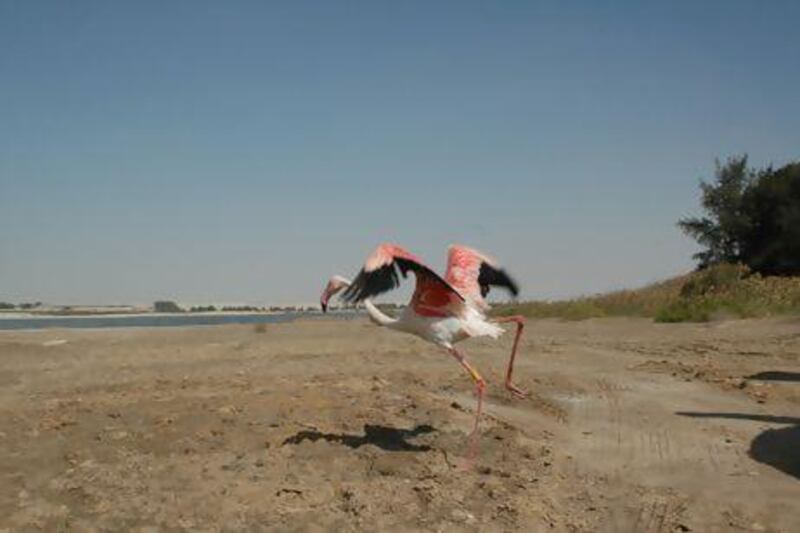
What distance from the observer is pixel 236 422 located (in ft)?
32.6

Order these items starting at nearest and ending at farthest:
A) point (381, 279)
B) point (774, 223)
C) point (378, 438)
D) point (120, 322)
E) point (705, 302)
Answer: point (381, 279)
point (378, 438)
point (705, 302)
point (120, 322)
point (774, 223)

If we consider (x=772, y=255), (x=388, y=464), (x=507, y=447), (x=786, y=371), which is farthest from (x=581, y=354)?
(x=772, y=255)

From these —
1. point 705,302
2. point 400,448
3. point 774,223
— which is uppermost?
point 774,223

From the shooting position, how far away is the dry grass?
25.2m

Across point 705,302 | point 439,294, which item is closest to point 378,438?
point 439,294

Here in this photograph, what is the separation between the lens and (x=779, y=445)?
900 cm

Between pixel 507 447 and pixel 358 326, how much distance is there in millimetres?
19071

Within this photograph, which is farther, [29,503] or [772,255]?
[772,255]

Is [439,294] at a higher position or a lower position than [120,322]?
higher

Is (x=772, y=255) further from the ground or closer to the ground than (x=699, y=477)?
further from the ground

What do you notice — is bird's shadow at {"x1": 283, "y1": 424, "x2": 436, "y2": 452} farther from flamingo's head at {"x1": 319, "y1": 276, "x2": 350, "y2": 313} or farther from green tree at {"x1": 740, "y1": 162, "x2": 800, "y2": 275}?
green tree at {"x1": 740, "y1": 162, "x2": 800, "y2": 275}

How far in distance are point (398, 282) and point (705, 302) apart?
1969cm

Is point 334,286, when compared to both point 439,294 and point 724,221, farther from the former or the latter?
point 724,221

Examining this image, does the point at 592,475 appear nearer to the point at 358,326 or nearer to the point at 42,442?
the point at 42,442
